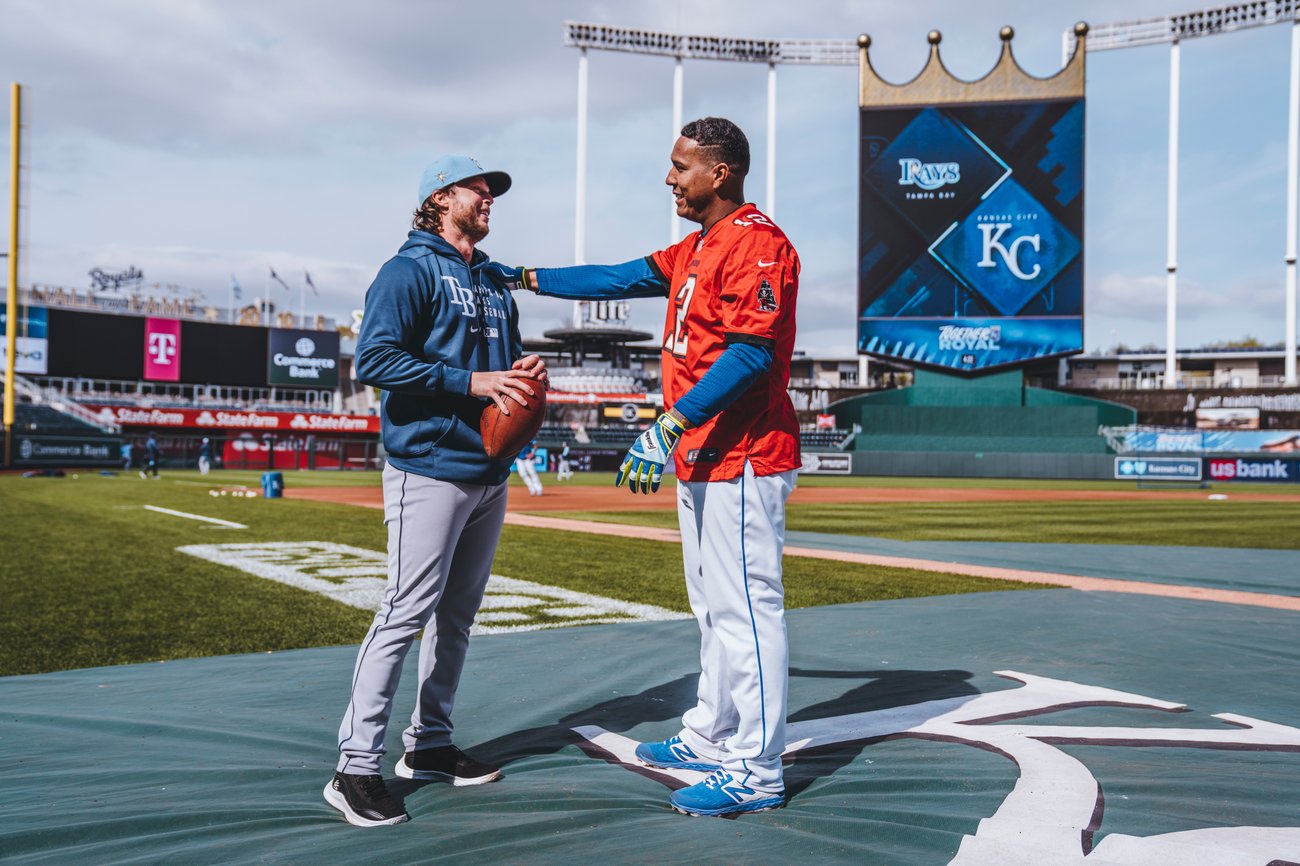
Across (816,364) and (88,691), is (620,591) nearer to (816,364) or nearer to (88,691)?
(88,691)

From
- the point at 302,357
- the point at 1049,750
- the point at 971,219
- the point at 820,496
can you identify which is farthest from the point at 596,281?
the point at 302,357

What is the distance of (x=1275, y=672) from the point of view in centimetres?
451

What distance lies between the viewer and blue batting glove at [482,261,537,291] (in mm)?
3273

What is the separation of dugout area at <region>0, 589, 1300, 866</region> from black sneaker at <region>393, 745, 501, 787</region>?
0.05m

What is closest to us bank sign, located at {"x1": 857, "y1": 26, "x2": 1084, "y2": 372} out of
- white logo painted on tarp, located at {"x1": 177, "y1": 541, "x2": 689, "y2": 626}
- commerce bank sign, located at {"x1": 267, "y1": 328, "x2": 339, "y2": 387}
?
commerce bank sign, located at {"x1": 267, "y1": 328, "x2": 339, "y2": 387}

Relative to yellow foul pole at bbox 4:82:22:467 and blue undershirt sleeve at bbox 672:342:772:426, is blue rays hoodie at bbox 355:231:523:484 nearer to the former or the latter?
blue undershirt sleeve at bbox 672:342:772:426

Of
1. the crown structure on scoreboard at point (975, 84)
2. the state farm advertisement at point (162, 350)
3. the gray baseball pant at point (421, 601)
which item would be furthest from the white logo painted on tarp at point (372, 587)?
the state farm advertisement at point (162, 350)

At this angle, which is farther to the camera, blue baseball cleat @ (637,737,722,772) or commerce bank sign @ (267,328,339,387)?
commerce bank sign @ (267,328,339,387)

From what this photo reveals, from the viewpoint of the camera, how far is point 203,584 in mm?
8188

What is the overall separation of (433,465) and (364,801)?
97 cm

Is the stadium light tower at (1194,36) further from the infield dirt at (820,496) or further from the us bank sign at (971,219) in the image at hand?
the infield dirt at (820,496)

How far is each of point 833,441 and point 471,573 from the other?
156ft

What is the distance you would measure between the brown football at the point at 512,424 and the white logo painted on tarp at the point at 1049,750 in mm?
1140

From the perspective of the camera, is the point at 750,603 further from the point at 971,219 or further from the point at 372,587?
the point at 971,219
